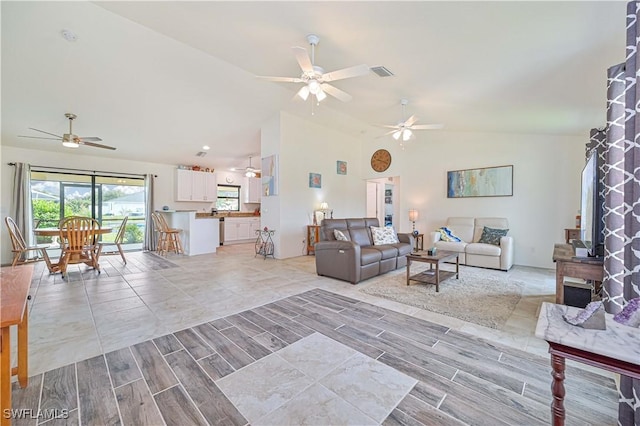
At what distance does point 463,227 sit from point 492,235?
2.10 feet

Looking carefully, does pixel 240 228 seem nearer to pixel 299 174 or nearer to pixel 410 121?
pixel 299 174

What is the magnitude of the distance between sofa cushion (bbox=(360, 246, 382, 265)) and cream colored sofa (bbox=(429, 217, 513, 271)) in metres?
1.86

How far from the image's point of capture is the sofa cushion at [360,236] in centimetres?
472

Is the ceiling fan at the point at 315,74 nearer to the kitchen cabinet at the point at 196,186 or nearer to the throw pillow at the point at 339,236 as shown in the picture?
the throw pillow at the point at 339,236

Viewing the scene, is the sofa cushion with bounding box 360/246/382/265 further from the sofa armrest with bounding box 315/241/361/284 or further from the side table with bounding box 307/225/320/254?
the side table with bounding box 307/225/320/254

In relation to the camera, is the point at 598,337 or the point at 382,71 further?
the point at 382,71

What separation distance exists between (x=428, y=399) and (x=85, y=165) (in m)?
8.48

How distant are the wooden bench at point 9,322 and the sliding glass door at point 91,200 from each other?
6101 mm

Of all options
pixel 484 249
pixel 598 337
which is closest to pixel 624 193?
pixel 598 337

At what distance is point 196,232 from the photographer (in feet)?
21.3

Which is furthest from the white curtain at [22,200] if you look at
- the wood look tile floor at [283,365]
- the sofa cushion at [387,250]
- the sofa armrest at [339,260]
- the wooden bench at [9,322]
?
the sofa cushion at [387,250]

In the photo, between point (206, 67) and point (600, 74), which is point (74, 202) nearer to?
point (206, 67)

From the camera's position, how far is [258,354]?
2.01m
